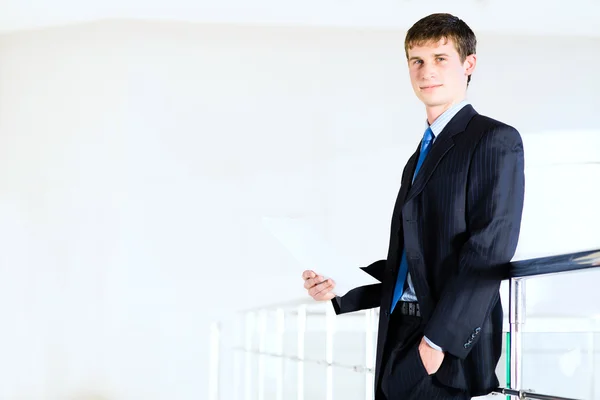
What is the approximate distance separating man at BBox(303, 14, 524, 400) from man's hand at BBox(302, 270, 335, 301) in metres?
0.09

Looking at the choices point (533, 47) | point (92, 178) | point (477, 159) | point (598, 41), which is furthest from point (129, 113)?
point (477, 159)

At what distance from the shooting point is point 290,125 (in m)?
5.06

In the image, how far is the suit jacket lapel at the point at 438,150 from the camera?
1140 mm

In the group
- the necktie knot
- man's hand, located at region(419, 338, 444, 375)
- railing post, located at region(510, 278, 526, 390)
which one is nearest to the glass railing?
railing post, located at region(510, 278, 526, 390)

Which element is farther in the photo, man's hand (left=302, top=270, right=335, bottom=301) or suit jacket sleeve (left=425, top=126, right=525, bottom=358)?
man's hand (left=302, top=270, right=335, bottom=301)

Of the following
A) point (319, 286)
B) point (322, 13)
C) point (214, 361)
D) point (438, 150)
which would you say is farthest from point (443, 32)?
point (322, 13)

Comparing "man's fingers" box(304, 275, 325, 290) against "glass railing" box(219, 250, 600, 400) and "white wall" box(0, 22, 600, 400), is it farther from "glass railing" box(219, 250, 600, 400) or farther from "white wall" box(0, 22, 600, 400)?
"white wall" box(0, 22, 600, 400)

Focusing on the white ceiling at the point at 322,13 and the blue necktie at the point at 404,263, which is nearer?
the blue necktie at the point at 404,263

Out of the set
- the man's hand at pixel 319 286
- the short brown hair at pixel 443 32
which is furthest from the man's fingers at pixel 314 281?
the short brown hair at pixel 443 32

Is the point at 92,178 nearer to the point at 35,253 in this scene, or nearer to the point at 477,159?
the point at 35,253

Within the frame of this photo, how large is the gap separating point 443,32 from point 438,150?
0.18 metres

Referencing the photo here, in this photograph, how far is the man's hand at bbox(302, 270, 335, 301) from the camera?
4.10 feet

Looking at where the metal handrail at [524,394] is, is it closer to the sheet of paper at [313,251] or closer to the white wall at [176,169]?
the sheet of paper at [313,251]

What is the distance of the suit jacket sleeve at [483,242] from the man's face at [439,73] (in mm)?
122
